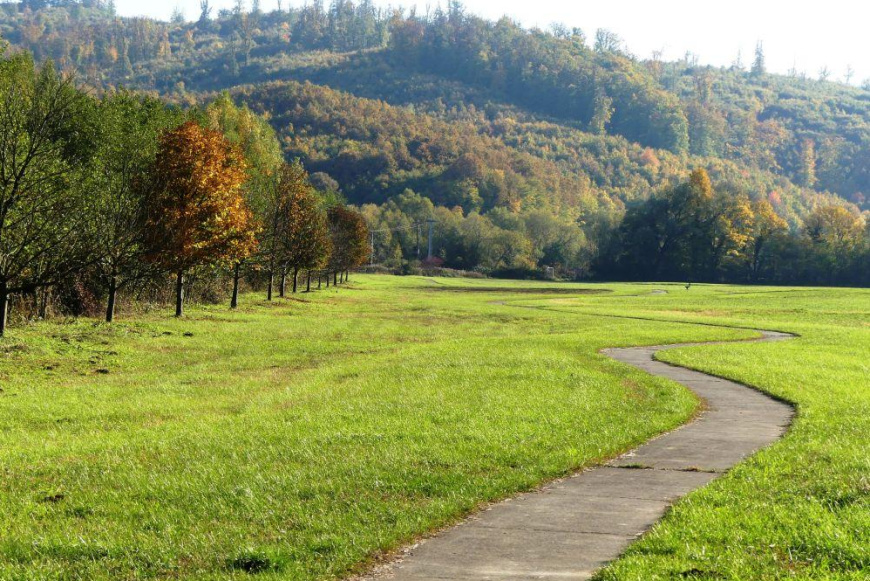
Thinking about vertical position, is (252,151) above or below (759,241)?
above

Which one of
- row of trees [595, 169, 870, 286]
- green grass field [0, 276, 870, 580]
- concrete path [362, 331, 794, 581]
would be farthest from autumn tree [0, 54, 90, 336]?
row of trees [595, 169, 870, 286]

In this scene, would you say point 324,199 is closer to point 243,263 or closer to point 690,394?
point 243,263

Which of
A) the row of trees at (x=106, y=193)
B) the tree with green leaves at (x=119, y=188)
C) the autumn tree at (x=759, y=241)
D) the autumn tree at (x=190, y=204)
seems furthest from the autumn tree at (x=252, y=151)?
the autumn tree at (x=759, y=241)

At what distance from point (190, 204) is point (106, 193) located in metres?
5.54

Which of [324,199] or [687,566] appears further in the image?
[324,199]

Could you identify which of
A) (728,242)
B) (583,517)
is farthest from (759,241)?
(583,517)

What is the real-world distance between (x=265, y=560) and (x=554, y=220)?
177133 mm

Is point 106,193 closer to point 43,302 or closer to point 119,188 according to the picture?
point 119,188

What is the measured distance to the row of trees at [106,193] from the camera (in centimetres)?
2619

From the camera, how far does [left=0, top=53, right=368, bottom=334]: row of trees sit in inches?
1031

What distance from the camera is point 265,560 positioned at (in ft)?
25.5

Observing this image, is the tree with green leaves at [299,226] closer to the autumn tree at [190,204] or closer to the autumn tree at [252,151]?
the autumn tree at [252,151]

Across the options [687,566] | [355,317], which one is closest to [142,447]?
[687,566]

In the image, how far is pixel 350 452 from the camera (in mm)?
12602
